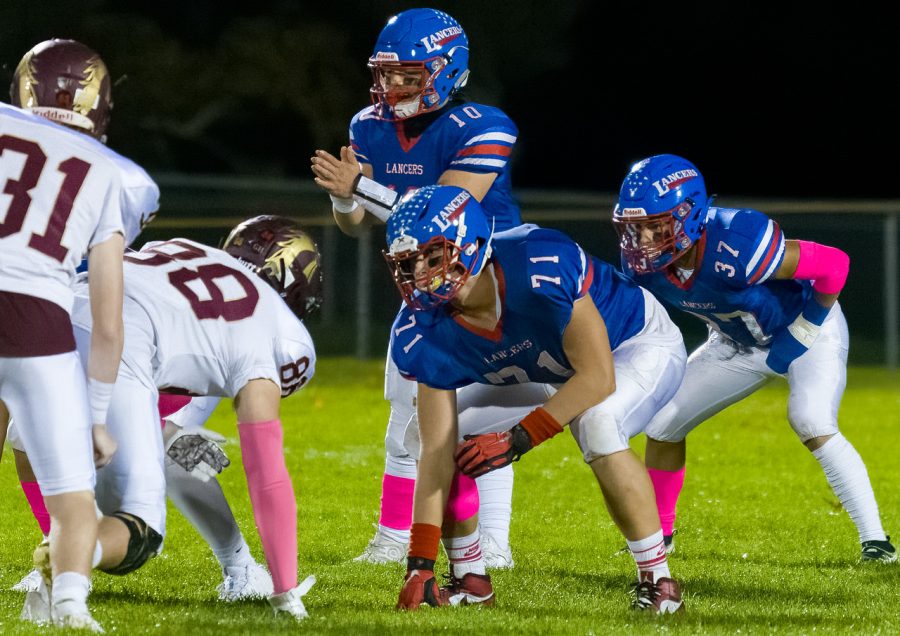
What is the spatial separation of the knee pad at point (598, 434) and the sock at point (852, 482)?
1.61 meters

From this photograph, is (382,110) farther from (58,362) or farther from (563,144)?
(563,144)

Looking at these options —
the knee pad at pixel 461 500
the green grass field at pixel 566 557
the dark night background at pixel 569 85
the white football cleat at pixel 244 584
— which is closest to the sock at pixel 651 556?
the green grass field at pixel 566 557

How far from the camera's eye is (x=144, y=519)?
3816 mm

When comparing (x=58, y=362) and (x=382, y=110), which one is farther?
(x=382, y=110)

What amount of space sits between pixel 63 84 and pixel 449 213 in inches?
44.8

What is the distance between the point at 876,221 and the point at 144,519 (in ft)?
40.4

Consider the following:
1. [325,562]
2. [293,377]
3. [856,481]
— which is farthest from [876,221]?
[293,377]

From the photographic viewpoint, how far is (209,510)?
4461mm

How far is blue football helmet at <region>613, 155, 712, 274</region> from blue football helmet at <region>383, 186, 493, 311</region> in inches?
43.0

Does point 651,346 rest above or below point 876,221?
above

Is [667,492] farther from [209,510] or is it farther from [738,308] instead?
[209,510]

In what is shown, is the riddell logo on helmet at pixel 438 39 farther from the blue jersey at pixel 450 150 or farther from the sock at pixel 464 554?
the sock at pixel 464 554

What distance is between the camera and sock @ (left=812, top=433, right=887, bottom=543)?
215 inches

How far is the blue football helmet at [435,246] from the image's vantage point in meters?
4.04
